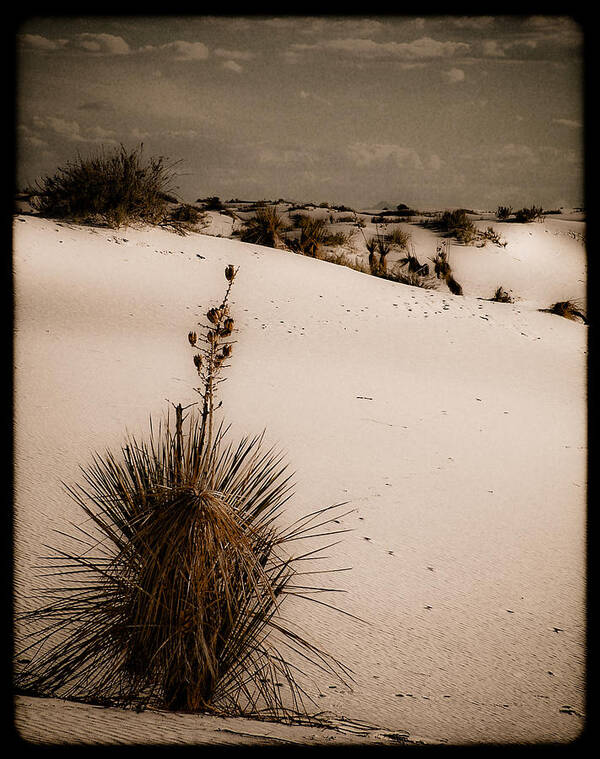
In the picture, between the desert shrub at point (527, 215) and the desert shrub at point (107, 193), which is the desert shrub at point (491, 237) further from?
the desert shrub at point (107, 193)

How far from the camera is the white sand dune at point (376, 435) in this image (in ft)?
8.38

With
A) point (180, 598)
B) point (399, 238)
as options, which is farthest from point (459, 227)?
point (180, 598)

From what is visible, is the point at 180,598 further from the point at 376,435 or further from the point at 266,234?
the point at 266,234

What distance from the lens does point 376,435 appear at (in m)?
5.51

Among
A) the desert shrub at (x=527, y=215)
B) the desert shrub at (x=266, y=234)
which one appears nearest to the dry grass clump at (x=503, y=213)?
the desert shrub at (x=527, y=215)

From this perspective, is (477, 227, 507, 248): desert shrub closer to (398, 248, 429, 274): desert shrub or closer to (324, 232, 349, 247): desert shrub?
(398, 248, 429, 274): desert shrub

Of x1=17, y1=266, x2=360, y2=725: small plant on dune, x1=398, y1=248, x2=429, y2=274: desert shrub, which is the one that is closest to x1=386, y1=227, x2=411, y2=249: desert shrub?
x1=398, y1=248, x2=429, y2=274: desert shrub

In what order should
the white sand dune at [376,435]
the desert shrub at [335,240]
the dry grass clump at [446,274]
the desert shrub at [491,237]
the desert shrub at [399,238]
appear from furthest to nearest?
the desert shrub at [491,237] → the desert shrub at [399,238] → the desert shrub at [335,240] → the dry grass clump at [446,274] → the white sand dune at [376,435]

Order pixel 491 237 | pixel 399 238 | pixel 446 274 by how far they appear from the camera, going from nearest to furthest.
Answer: pixel 446 274
pixel 399 238
pixel 491 237

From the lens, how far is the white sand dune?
2.55 m

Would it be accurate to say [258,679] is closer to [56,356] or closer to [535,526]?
[535,526]

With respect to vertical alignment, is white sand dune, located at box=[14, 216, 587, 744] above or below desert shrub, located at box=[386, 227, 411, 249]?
below

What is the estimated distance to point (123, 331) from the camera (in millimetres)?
7898

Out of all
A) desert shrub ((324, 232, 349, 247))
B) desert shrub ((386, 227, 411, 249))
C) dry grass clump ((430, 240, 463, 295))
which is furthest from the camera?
desert shrub ((386, 227, 411, 249))
